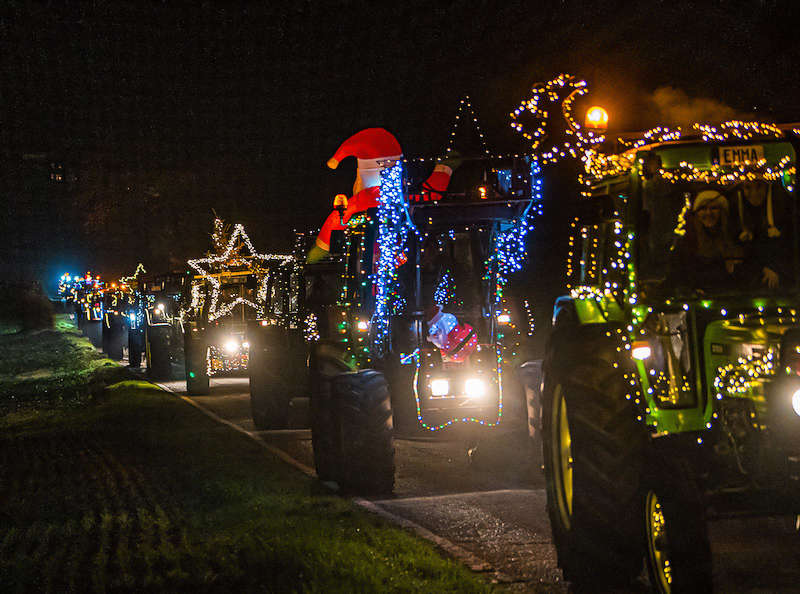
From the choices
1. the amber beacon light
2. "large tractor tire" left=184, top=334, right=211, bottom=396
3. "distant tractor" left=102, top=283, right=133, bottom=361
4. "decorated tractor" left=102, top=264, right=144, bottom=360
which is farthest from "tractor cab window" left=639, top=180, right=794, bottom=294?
"distant tractor" left=102, top=283, right=133, bottom=361

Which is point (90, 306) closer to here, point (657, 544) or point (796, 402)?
point (657, 544)

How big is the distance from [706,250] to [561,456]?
1.97m

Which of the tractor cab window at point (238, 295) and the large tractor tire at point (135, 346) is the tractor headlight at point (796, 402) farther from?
the large tractor tire at point (135, 346)

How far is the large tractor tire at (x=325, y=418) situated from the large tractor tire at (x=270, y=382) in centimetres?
411

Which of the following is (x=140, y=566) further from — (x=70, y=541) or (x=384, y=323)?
(x=384, y=323)

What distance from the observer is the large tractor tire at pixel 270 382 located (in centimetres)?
1655

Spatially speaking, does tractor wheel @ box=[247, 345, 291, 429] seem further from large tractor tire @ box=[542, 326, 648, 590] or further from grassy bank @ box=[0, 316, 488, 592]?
large tractor tire @ box=[542, 326, 648, 590]

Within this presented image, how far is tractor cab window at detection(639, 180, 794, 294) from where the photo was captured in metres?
6.46

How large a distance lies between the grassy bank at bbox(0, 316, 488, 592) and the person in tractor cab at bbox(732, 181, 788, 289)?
9.59 ft

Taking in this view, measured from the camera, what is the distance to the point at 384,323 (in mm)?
10992

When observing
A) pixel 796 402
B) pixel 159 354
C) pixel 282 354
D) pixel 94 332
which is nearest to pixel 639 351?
pixel 796 402

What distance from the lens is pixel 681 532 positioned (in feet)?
17.7

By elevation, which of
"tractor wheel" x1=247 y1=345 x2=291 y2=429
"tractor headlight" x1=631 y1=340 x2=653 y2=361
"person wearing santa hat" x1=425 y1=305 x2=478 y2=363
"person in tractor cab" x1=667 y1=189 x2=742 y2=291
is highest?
"person in tractor cab" x1=667 y1=189 x2=742 y2=291

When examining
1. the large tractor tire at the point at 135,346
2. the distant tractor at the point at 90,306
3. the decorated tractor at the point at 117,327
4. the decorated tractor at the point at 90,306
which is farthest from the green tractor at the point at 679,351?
the distant tractor at the point at 90,306
